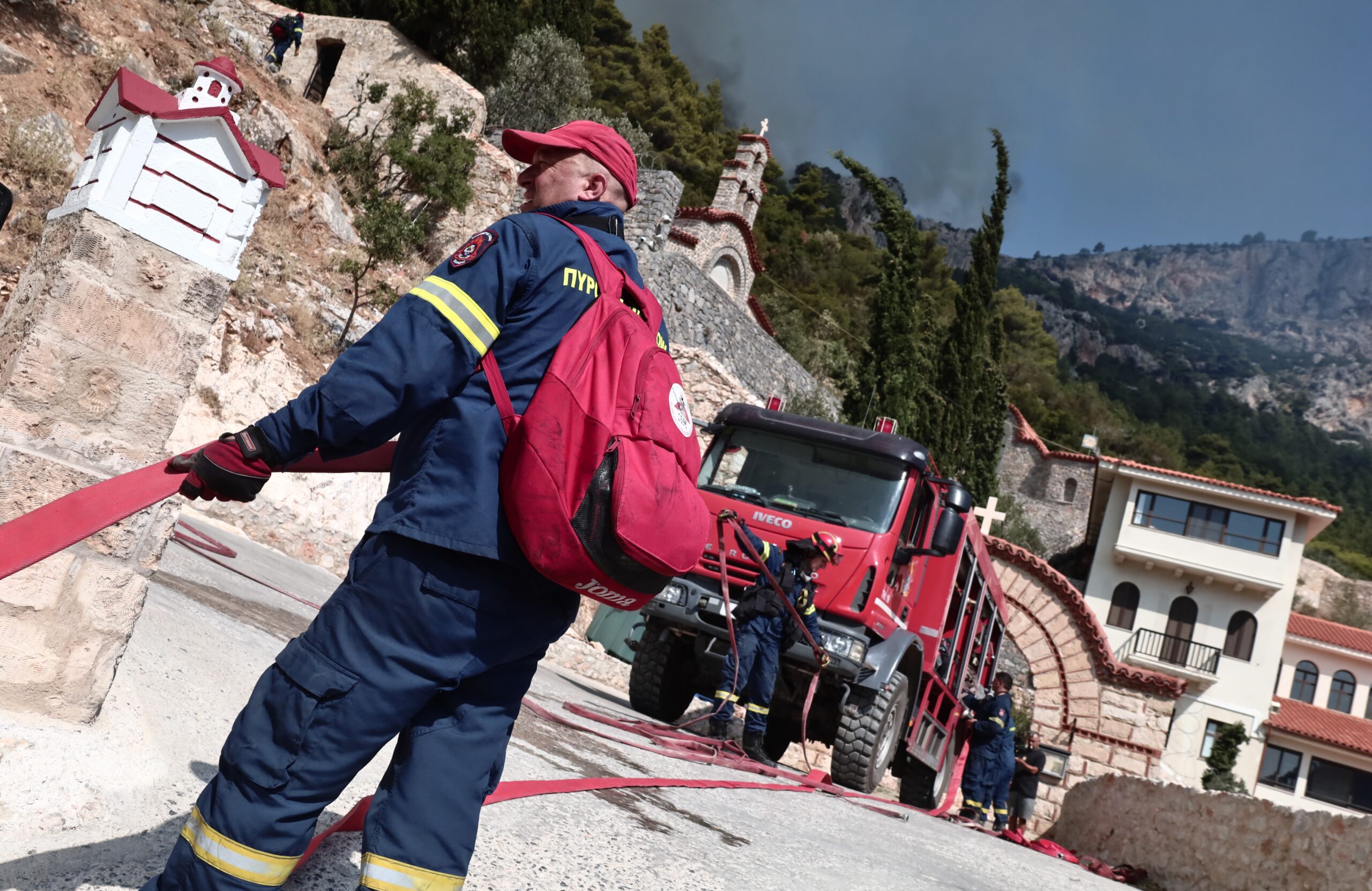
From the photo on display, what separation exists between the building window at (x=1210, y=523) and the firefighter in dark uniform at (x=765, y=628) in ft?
104

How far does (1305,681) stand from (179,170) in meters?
43.8

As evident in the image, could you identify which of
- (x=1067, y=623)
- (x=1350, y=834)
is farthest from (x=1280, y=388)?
(x=1350, y=834)

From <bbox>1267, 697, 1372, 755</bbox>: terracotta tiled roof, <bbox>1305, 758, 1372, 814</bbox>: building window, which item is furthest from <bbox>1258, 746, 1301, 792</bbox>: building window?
<bbox>1267, 697, 1372, 755</bbox>: terracotta tiled roof

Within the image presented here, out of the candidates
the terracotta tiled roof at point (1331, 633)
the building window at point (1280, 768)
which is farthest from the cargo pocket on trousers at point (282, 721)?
the terracotta tiled roof at point (1331, 633)

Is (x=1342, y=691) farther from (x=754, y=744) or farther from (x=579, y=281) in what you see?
(x=579, y=281)

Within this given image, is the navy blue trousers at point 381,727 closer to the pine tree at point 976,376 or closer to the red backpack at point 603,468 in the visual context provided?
the red backpack at point 603,468

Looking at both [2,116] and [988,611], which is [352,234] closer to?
[2,116]

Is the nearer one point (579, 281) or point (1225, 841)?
point (579, 281)

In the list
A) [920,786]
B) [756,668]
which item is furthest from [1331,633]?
[756,668]

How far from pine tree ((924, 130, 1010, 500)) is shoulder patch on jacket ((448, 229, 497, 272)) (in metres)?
21.9

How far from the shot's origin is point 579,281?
6.88ft

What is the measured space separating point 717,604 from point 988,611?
5.68 metres

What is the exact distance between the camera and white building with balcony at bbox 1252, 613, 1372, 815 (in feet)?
106

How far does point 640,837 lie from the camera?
3543 mm
